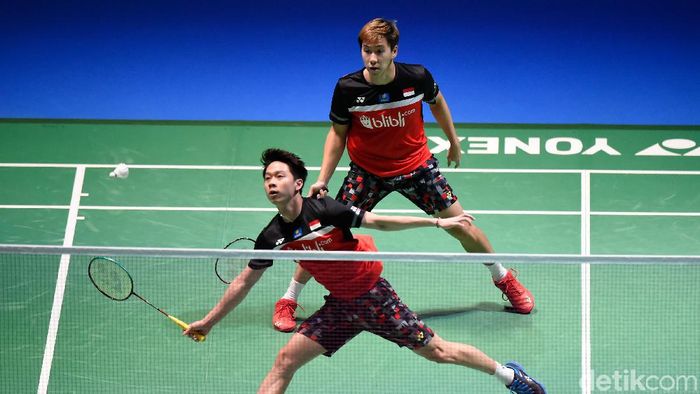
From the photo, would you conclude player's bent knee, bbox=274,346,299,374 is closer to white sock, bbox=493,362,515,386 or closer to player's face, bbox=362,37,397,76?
white sock, bbox=493,362,515,386

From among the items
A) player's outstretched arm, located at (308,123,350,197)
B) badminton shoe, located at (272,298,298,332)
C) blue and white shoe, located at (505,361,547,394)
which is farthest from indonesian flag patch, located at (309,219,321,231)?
badminton shoe, located at (272,298,298,332)

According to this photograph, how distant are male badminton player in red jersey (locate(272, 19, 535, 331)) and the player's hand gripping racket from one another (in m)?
1.22

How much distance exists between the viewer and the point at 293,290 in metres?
7.98

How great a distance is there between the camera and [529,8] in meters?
12.0

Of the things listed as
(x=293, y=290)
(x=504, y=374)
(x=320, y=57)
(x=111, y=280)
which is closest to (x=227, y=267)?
(x=293, y=290)

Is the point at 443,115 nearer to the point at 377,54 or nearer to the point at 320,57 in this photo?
the point at 377,54

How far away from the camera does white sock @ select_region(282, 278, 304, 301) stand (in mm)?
7953

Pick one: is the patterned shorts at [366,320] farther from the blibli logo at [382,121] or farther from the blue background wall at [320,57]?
the blue background wall at [320,57]

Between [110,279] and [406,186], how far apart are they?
2022 mm

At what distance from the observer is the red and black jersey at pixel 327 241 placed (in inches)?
252

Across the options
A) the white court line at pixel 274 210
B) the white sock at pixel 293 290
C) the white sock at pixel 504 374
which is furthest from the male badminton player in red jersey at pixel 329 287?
the white court line at pixel 274 210

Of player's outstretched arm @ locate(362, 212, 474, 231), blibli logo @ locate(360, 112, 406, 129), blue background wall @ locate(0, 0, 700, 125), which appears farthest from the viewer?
blue background wall @ locate(0, 0, 700, 125)

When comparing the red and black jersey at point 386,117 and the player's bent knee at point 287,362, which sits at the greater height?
the red and black jersey at point 386,117

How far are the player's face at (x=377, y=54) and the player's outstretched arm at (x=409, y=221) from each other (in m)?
1.15
